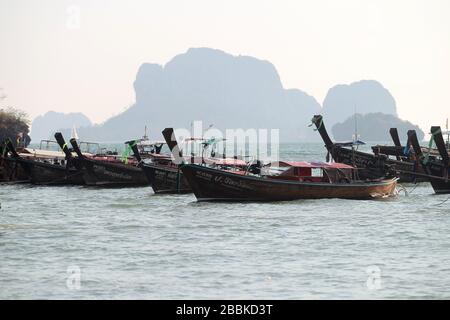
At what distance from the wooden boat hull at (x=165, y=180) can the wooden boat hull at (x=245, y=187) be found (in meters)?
9.76

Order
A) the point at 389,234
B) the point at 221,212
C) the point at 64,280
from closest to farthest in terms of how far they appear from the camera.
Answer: the point at 64,280, the point at 389,234, the point at 221,212

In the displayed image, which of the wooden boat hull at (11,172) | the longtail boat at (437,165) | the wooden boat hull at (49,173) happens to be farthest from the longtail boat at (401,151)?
the wooden boat hull at (11,172)

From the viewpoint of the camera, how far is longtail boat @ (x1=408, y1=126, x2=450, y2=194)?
5212cm

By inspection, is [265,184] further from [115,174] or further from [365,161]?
[115,174]

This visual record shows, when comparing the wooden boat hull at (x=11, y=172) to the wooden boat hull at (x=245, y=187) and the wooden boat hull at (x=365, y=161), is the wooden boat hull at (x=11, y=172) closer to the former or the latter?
the wooden boat hull at (x=365, y=161)

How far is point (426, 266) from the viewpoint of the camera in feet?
85.6

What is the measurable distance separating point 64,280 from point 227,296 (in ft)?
16.2

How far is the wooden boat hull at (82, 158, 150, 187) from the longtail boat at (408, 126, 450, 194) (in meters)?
19.7

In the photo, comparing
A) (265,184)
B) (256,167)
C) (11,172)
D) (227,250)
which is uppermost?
(256,167)

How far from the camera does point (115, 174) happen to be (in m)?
63.5

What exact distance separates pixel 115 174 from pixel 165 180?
9354 mm

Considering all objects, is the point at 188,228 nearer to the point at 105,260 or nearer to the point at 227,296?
the point at 105,260

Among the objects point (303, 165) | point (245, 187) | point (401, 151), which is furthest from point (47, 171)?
point (303, 165)
